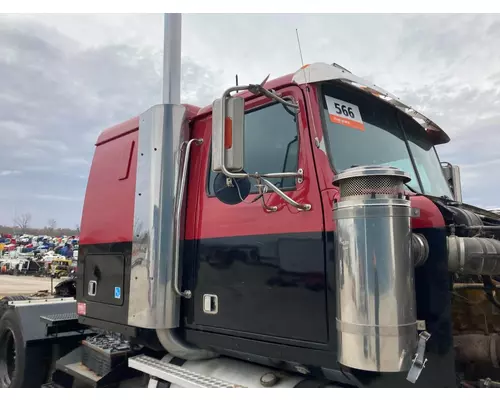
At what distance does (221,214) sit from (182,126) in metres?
0.76

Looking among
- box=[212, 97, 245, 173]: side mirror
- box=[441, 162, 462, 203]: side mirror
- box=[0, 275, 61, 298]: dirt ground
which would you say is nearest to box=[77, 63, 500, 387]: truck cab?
box=[212, 97, 245, 173]: side mirror

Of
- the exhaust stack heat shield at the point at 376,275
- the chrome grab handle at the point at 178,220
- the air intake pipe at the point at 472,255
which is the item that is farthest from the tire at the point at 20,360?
the air intake pipe at the point at 472,255

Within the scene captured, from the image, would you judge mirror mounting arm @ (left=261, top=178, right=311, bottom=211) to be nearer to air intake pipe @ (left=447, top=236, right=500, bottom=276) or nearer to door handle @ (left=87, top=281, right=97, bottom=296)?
air intake pipe @ (left=447, top=236, right=500, bottom=276)

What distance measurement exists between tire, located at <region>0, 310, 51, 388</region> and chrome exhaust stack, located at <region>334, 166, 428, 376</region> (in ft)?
11.0

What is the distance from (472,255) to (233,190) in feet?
4.29

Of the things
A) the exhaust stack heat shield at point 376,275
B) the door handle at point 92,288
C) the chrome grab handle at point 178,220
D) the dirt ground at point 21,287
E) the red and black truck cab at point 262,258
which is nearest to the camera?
the exhaust stack heat shield at point 376,275

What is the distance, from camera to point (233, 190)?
2547 millimetres

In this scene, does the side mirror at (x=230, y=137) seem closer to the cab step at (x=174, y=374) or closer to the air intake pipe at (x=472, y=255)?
the air intake pipe at (x=472, y=255)

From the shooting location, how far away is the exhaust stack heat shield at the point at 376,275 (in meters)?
1.80

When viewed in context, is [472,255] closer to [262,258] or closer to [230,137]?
[262,258]

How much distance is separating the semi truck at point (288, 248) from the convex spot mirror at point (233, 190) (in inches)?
0.5

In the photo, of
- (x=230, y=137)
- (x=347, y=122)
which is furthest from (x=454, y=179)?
(x=230, y=137)

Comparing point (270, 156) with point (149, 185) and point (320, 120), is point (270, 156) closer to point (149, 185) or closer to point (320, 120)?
point (320, 120)

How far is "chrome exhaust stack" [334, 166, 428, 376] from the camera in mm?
1800
